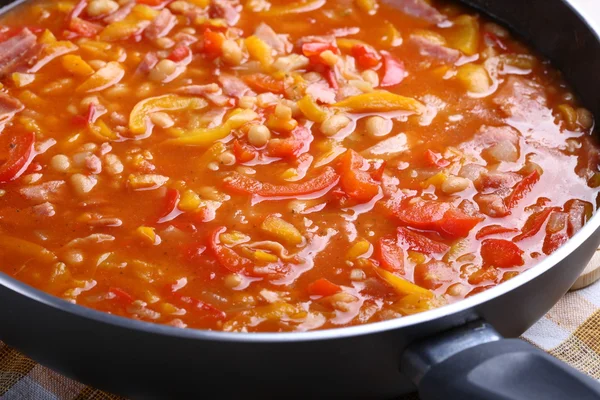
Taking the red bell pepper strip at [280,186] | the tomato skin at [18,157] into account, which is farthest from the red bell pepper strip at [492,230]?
the tomato skin at [18,157]

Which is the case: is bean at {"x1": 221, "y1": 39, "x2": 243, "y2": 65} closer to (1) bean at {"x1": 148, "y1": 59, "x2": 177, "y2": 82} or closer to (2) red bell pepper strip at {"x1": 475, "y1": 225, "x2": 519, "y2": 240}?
(1) bean at {"x1": 148, "y1": 59, "x2": 177, "y2": 82}

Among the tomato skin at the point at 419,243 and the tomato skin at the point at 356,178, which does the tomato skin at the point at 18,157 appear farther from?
the tomato skin at the point at 419,243

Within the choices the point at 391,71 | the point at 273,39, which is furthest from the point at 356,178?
the point at 273,39

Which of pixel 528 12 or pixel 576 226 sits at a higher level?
pixel 528 12

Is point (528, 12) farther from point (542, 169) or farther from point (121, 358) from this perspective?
point (121, 358)

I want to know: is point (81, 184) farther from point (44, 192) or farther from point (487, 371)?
point (487, 371)

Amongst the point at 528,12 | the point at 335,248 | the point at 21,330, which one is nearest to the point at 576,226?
the point at 335,248
